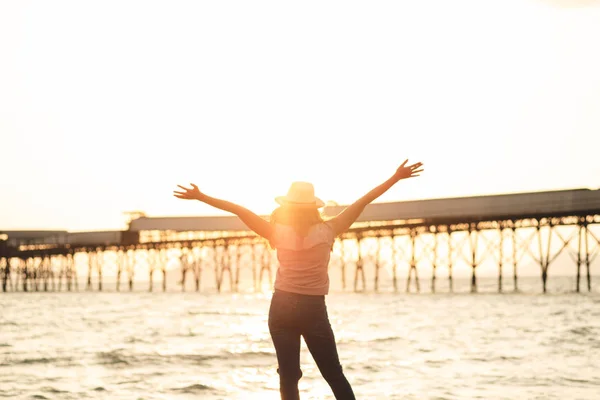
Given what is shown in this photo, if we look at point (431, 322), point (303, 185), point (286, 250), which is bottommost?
point (431, 322)

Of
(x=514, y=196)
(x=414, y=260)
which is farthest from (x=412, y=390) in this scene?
(x=514, y=196)

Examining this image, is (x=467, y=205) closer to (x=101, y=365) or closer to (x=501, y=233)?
(x=501, y=233)

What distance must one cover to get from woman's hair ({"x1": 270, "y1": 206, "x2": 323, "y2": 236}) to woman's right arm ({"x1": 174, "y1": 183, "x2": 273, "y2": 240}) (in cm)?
13

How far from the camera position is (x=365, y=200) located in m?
5.20

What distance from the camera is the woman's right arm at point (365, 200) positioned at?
5207 mm

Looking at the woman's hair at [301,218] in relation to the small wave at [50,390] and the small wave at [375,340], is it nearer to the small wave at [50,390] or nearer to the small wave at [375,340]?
the small wave at [50,390]

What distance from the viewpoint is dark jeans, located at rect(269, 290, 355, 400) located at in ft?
16.8

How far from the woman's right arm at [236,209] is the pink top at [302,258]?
0.07 metres

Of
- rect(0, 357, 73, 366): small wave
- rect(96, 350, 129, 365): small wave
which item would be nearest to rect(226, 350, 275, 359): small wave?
rect(96, 350, 129, 365): small wave

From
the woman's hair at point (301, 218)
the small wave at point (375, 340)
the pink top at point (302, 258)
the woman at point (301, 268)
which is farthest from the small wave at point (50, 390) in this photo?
the small wave at point (375, 340)

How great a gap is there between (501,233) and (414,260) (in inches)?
208

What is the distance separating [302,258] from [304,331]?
444mm

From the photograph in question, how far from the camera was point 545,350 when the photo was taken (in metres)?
12.7

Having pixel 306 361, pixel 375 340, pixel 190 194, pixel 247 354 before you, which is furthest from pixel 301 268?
pixel 375 340
